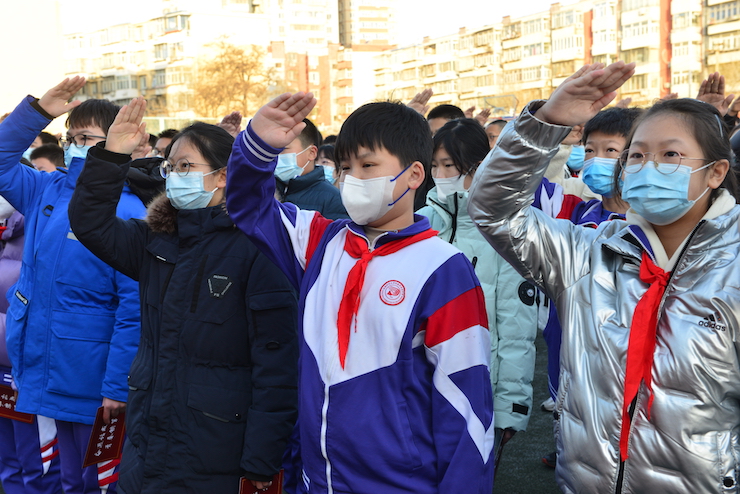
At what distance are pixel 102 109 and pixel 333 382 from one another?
237 cm

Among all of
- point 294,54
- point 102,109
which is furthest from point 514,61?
point 102,109

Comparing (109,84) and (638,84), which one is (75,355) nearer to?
(638,84)

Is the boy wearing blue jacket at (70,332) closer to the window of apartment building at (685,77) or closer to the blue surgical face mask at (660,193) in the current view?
the blue surgical face mask at (660,193)

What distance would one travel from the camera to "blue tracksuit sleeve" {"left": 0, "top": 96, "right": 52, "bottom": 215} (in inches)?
138

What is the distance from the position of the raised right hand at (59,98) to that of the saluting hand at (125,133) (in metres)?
0.89

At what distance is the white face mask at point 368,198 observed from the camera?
217 cm

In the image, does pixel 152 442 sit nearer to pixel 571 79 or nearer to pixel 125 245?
pixel 125 245

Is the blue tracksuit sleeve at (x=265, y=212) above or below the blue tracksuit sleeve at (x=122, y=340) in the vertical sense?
above

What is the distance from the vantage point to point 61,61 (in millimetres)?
23703

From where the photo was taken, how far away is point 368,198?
7.11 feet

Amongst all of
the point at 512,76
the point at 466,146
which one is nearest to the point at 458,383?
the point at 466,146

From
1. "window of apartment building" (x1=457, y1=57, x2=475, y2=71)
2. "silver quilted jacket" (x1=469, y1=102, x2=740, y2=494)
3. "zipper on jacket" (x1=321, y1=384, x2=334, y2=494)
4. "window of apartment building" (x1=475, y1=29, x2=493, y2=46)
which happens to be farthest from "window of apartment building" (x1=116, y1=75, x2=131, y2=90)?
"silver quilted jacket" (x1=469, y1=102, x2=740, y2=494)

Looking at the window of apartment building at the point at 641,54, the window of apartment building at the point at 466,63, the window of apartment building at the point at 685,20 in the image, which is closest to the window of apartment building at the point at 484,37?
the window of apartment building at the point at 466,63

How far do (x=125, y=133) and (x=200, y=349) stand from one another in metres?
0.88
